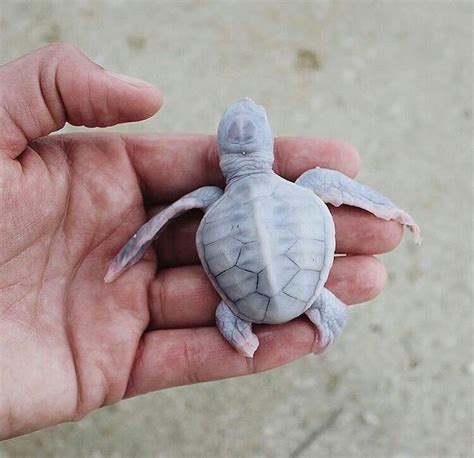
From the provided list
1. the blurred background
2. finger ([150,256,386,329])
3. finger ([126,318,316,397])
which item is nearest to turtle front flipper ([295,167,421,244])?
finger ([150,256,386,329])

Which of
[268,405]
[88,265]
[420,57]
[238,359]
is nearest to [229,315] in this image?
[238,359]

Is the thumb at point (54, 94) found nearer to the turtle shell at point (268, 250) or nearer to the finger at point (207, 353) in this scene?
the turtle shell at point (268, 250)

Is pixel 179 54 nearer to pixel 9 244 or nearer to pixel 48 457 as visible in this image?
pixel 9 244

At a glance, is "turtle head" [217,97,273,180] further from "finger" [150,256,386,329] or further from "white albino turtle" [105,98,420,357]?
"finger" [150,256,386,329]

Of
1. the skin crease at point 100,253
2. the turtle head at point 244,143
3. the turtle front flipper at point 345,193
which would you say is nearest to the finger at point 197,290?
the skin crease at point 100,253

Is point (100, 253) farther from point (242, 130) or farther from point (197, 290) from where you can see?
point (242, 130)

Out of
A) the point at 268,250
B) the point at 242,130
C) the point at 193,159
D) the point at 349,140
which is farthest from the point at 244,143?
the point at 349,140
